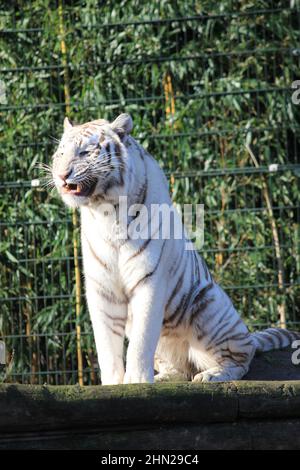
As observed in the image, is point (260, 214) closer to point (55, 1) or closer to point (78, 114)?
point (78, 114)

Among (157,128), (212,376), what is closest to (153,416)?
(212,376)

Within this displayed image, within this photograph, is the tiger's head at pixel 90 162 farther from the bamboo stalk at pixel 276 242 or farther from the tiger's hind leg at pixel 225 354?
the bamboo stalk at pixel 276 242

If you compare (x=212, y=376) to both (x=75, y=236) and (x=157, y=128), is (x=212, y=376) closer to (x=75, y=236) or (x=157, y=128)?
(x=75, y=236)

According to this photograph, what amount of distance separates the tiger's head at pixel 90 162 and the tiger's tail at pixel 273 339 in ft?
3.99

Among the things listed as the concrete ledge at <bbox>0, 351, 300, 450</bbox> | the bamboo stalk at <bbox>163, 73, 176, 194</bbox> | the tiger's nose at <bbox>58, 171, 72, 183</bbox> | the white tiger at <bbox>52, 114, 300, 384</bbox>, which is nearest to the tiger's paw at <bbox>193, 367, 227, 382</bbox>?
the white tiger at <bbox>52, 114, 300, 384</bbox>

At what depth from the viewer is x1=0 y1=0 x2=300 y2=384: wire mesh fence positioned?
5496mm

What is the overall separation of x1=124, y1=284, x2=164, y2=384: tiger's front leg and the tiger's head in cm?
41

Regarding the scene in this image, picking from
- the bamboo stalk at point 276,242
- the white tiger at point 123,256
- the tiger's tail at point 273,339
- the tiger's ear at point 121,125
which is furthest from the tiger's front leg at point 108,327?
the bamboo stalk at point 276,242

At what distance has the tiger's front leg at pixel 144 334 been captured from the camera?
3488mm

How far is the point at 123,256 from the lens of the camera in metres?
3.53

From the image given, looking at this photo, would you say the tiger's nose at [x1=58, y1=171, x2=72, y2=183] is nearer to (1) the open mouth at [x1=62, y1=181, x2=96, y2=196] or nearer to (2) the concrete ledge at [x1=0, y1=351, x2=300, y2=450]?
(1) the open mouth at [x1=62, y1=181, x2=96, y2=196]
